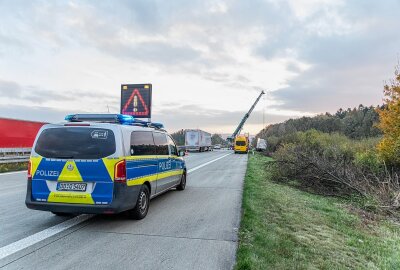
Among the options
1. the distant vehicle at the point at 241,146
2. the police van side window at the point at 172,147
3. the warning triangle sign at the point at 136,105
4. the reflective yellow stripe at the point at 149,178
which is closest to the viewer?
the reflective yellow stripe at the point at 149,178

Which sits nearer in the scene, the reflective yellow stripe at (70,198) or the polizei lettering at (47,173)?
the reflective yellow stripe at (70,198)

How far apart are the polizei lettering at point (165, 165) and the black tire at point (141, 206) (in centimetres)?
115

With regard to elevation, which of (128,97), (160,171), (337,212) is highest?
(128,97)

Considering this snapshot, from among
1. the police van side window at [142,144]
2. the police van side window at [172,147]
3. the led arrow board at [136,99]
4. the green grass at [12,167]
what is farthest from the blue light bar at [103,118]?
the led arrow board at [136,99]

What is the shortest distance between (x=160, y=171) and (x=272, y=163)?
10092 mm

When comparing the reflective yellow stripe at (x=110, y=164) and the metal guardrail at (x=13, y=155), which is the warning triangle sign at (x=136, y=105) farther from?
the reflective yellow stripe at (x=110, y=164)

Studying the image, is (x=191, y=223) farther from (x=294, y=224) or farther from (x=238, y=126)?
(x=238, y=126)

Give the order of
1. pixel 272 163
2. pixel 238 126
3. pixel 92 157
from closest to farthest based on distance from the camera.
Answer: pixel 92 157, pixel 272 163, pixel 238 126

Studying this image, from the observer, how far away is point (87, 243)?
5.44 m

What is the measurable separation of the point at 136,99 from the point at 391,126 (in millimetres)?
16155

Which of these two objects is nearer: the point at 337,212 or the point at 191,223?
the point at 191,223

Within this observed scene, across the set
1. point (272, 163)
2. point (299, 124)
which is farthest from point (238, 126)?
point (272, 163)

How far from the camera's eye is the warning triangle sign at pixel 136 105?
24547mm

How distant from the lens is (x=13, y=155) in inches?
758
